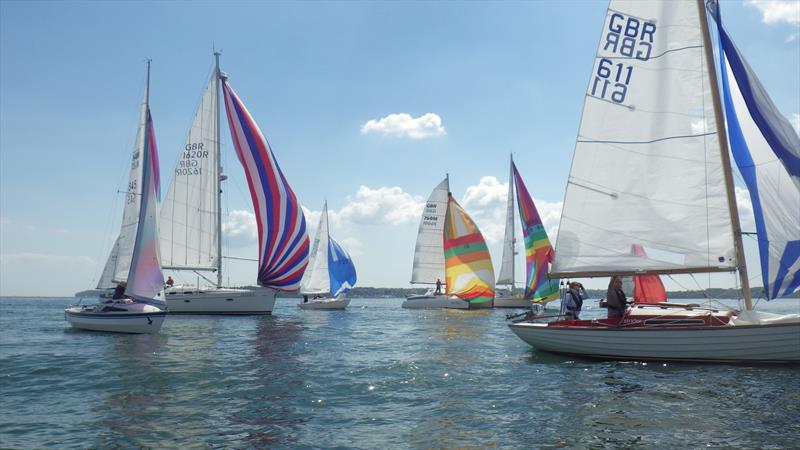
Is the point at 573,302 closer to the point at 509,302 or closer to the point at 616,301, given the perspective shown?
the point at 616,301

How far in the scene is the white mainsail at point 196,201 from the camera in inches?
1398

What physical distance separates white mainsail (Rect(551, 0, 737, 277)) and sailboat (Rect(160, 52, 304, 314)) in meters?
22.3

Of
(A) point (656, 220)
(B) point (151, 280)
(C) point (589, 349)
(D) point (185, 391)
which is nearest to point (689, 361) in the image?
(C) point (589, 349)

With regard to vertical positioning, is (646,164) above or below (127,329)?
above

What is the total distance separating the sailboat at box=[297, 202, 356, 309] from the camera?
48.5 metres

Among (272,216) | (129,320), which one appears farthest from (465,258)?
(129,320)

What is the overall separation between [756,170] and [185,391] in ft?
49.1

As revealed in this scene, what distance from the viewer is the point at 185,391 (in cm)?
1178

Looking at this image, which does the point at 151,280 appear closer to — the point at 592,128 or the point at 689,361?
the point at 592,128

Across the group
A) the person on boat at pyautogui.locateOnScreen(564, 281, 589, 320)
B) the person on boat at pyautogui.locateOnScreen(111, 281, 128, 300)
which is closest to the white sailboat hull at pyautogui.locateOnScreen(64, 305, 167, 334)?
the person on boat at pyautogui.locateOnScreen(111, 281, 128, 300)

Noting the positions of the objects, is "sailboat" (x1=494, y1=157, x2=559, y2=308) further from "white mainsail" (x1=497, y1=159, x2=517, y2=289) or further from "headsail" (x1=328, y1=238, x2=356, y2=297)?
"headsail" (x1=328, y1=238, x2=356, y2=297)

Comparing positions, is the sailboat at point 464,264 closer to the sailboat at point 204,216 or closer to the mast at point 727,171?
the sailboat at point 204,216

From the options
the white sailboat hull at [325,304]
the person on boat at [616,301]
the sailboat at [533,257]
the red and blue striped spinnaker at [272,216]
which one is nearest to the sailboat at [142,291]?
the red and blue striped spinnaker at [272,216]

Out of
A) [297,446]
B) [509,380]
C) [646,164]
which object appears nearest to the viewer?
[297,446]
